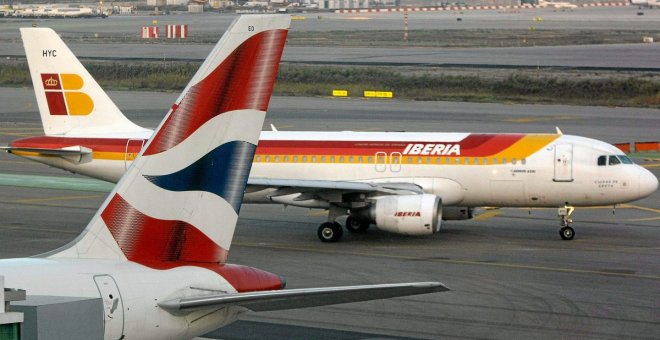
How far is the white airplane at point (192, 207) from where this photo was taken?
13266 millimetres

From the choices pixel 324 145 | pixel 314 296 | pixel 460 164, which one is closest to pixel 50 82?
pixel 324 145

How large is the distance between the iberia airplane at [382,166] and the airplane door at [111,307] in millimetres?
21295

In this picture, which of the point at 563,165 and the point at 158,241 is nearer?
the point at 158,241

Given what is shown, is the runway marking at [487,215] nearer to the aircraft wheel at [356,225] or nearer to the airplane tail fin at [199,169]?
the aircraft wheel at [356,225]

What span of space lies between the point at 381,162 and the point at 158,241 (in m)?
22.8

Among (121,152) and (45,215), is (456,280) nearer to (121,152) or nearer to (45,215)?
(121,152)

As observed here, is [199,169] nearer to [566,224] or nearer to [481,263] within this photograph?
[481,263]

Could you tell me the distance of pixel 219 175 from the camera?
46.0 feet

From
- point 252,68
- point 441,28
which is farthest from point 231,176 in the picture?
point 441,28

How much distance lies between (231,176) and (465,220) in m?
25.9

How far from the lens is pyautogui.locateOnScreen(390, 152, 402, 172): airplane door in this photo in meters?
36.1

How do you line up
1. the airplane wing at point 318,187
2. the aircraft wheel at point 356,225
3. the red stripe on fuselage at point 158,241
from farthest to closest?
1. the aircraft wheel at point 356,225
2. the airplane wing at point 318,187
3. the red stripe on fuselage at point 158,241

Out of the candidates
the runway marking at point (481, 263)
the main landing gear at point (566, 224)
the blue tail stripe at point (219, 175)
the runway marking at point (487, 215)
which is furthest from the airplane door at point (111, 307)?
the runway marking at point (487, 215)

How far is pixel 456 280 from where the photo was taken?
30.0 m
